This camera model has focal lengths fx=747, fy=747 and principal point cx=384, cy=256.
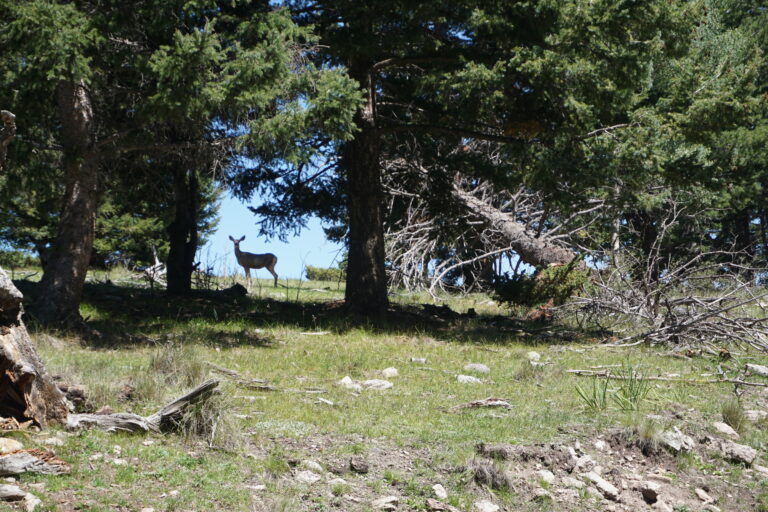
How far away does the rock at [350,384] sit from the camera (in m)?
7.94

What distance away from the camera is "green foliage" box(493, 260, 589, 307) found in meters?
15.2

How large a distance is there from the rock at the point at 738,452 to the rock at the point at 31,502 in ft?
18.1

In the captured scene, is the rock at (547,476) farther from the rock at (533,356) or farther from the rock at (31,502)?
the rock at (533,356)

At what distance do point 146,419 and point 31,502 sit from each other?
144 centimetres

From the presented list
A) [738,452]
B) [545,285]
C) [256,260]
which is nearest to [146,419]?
[738,452]

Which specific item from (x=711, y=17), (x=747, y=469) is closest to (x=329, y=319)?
(x=747, y=469)

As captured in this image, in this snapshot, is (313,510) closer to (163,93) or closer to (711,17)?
(163,93)

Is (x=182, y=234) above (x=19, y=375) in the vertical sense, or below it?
above

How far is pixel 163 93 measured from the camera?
942cm

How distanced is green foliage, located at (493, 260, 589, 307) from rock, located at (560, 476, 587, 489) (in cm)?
952

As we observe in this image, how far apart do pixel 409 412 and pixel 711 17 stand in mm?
19333

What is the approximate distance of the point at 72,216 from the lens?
10.7m

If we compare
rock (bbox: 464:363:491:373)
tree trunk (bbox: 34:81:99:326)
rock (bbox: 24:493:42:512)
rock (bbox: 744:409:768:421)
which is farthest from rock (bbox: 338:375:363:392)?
tree trunk (bbox: 34:81:99:326)

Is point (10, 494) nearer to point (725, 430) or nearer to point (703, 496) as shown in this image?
point (703, 496)
